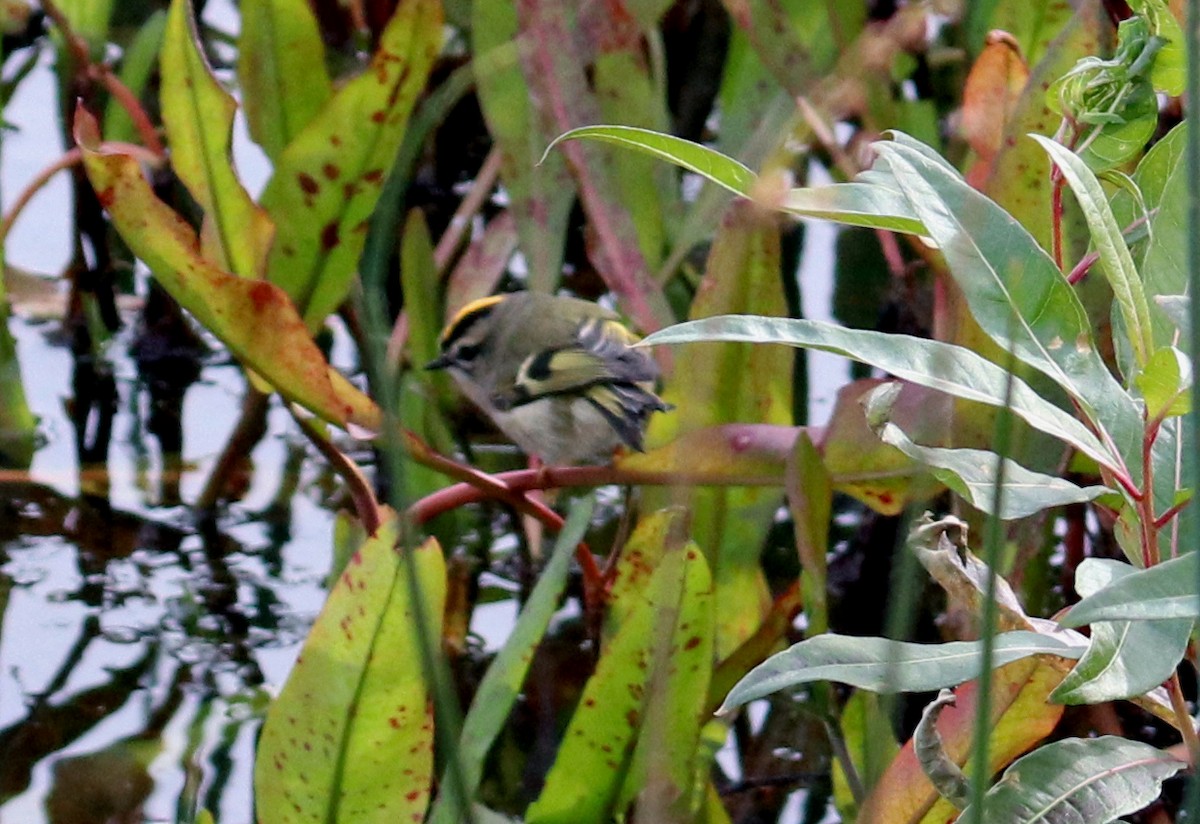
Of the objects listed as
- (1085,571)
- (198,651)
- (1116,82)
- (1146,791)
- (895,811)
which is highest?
(1116,82)

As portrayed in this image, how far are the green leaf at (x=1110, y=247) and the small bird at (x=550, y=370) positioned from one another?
1.03 m

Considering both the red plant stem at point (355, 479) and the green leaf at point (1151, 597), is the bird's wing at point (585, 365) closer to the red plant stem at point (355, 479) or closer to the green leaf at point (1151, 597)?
the red plant stem at point (355, 479)

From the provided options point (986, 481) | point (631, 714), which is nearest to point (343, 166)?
point (631, 714)

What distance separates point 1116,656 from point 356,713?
58 cm

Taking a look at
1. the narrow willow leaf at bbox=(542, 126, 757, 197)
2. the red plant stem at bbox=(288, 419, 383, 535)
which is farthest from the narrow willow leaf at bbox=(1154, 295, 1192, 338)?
the red plant stem at bbox=(288, 419, 383, 535)

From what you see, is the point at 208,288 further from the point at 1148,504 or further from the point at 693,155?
the point at 1148,504

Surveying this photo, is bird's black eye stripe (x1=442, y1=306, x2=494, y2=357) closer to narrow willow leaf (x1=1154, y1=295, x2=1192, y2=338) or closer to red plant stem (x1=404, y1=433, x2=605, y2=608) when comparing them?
red plant stem (x1=404, y1=433, x2=605, y2=608)

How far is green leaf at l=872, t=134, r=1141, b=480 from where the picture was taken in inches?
37.4

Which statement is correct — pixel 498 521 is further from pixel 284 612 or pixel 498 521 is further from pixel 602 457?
pixel 284 612

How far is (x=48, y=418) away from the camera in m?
2.26

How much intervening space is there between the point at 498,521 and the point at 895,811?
1013mm

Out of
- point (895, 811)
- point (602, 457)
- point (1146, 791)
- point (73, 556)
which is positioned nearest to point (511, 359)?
point (602, 457)

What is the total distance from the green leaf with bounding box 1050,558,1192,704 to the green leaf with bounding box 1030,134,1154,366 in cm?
16

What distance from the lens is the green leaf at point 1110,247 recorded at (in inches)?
37.2
